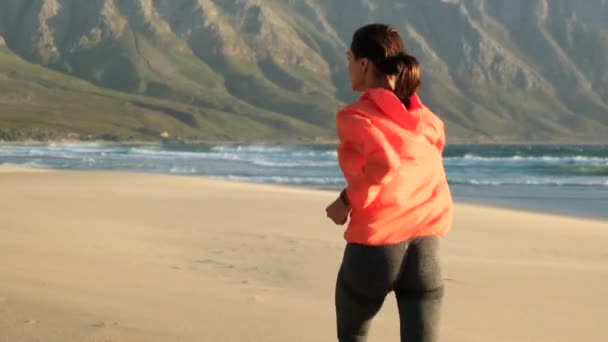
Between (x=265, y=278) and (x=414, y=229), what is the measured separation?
15.3ft

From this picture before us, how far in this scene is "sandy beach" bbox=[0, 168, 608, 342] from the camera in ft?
19.7

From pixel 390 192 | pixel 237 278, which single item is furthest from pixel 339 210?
pixel 237 278

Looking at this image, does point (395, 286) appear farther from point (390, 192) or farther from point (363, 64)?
point (363, 64)

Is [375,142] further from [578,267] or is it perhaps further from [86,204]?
[86,204]

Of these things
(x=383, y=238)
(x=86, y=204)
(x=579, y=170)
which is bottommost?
(x=579, y=170)

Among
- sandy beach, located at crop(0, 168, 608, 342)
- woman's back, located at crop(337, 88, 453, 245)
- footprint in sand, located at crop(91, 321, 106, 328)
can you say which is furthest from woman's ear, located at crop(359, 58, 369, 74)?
footprint in sand, located at crop(91, 321, 106, 328)

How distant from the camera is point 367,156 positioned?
347 cm

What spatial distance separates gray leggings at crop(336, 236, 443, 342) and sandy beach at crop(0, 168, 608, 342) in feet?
6.97

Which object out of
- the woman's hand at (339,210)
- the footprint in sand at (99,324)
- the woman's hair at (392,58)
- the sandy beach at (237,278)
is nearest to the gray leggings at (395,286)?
the woman's hand at (339,210)

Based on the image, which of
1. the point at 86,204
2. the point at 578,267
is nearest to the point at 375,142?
the point at 578,267

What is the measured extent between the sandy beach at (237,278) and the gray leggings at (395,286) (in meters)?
2.12

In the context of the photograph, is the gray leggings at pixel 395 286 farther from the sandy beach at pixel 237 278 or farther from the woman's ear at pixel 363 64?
the sandy beach at pixel 237 278

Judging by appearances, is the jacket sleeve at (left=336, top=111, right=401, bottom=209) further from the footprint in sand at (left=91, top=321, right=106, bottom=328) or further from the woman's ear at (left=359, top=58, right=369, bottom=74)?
the footprint in sand at (left=91, top=321, right=106, bottom=328)

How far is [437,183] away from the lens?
11.9 feet
